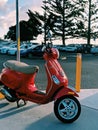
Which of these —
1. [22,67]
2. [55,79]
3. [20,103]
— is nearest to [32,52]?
[20,103]

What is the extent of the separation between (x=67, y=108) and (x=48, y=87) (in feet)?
1.77

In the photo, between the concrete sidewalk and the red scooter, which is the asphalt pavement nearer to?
the concrete sidewalk

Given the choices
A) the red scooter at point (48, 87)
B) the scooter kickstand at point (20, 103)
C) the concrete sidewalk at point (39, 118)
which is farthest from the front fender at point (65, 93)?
the scooter kickstand at point (20, 103)

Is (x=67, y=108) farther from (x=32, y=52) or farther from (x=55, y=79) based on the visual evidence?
(x=32, y=52)

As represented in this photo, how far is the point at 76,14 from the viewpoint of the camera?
50.9 meters

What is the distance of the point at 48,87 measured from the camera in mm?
5684

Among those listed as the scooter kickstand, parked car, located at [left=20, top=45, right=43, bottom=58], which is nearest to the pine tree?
parked car, located at [left=20, top=45, right=43, bottom=58]

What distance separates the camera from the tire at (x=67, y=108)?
17.9 ft

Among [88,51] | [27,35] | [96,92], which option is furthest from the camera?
[27,35]

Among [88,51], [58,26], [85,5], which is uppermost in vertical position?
[85,5]

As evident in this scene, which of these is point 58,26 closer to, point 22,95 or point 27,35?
point 27,35

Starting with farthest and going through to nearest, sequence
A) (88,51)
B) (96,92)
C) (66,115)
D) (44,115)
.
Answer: (88,51) < (96,92) < (44,115) < (66,115)

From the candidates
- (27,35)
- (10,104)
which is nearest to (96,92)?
(10,104)

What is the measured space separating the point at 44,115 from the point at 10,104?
1.04 m
